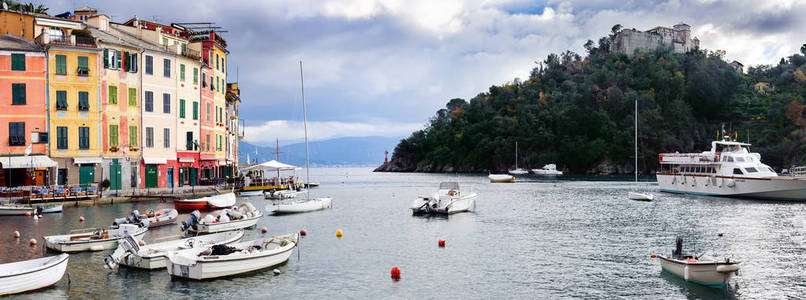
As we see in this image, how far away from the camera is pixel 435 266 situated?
23.9 meters

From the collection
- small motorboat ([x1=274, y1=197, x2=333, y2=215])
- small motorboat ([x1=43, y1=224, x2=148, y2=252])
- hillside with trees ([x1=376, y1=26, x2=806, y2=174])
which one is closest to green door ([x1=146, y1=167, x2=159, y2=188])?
small motorboat ([x1=274, y1=197, x2=333, y2=215])

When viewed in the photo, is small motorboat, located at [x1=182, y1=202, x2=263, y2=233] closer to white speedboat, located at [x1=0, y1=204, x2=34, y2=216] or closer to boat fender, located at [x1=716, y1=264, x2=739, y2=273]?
white speedboat, located at [x1=0, y1=204, x2=34, y2=216]

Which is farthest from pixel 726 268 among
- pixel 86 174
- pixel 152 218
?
pixel 86 174

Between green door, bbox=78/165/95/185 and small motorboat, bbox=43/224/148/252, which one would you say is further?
green door, bbox=78/165/95/185

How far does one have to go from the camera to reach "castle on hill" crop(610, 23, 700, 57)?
186125 millimetres

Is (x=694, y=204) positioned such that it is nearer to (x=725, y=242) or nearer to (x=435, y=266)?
(x=725, y=242)

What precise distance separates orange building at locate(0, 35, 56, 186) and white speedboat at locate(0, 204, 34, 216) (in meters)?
7.31

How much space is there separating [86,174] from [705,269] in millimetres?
49561

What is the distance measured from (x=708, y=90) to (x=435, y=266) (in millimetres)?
141923

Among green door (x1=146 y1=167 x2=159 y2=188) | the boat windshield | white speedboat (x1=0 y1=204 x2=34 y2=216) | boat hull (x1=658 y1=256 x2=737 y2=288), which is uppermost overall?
green door (x1=146 y1=167 x2=159 y2=188)

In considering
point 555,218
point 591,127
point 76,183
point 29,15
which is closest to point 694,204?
point 555,218

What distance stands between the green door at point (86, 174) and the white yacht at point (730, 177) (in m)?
62.4

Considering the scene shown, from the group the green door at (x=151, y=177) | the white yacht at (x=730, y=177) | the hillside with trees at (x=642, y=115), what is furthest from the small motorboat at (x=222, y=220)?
the hillside with trees at (x=642, y=115)

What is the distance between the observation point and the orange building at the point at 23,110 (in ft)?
153
